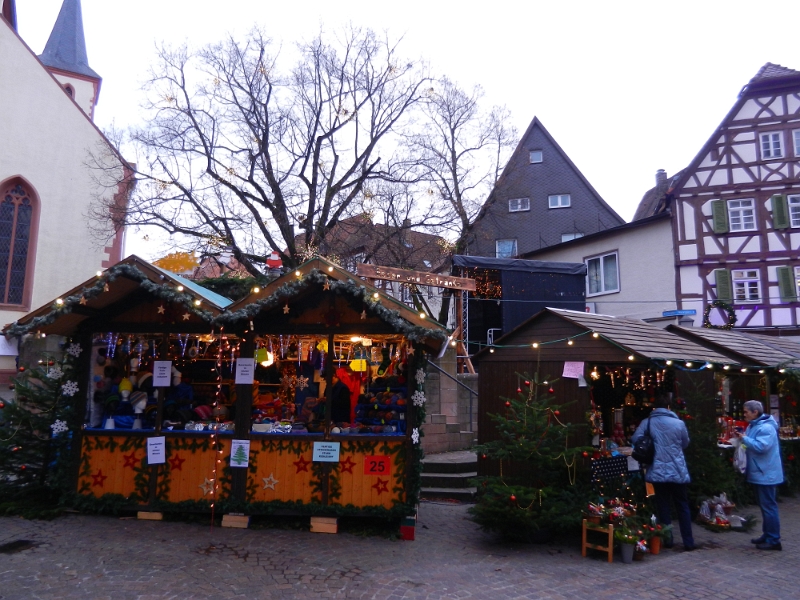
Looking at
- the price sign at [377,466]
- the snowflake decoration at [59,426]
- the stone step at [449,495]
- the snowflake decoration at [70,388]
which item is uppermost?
the snowflake decoration at [70,388]

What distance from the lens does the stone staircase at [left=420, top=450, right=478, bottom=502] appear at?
9.46 m

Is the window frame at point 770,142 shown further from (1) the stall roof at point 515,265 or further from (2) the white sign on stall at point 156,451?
(2) the white sign on stall at point 156,451

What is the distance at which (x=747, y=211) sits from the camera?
2128 cm

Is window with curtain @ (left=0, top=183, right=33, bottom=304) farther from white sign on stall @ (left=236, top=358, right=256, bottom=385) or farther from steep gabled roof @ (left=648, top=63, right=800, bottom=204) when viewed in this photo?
steep gabled roof @ (left=648, top=63, right=800, bottom=204)

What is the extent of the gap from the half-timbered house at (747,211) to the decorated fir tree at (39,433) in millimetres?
18352

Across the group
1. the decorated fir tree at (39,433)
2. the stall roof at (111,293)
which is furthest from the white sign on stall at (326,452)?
the decorated fir tree at (39,433)

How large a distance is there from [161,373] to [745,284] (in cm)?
1936

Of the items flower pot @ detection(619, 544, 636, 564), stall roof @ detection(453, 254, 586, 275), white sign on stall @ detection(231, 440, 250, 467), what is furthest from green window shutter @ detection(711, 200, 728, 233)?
white sign on stall @ detection(231, 440, 250, 467)

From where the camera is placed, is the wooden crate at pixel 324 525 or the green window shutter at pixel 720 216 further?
the green window shutter at pixel 720 216

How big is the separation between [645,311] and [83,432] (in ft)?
63.2

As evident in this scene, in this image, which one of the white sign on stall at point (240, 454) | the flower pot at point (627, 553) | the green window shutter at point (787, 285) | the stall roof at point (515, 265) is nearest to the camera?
the flower pot at point (627, 553)

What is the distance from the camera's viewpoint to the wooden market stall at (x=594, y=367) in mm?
7867

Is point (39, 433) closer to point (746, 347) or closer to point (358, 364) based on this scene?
point (358, 364)

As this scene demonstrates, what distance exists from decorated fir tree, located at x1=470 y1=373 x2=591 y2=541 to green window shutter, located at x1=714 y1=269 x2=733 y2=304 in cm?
1582
